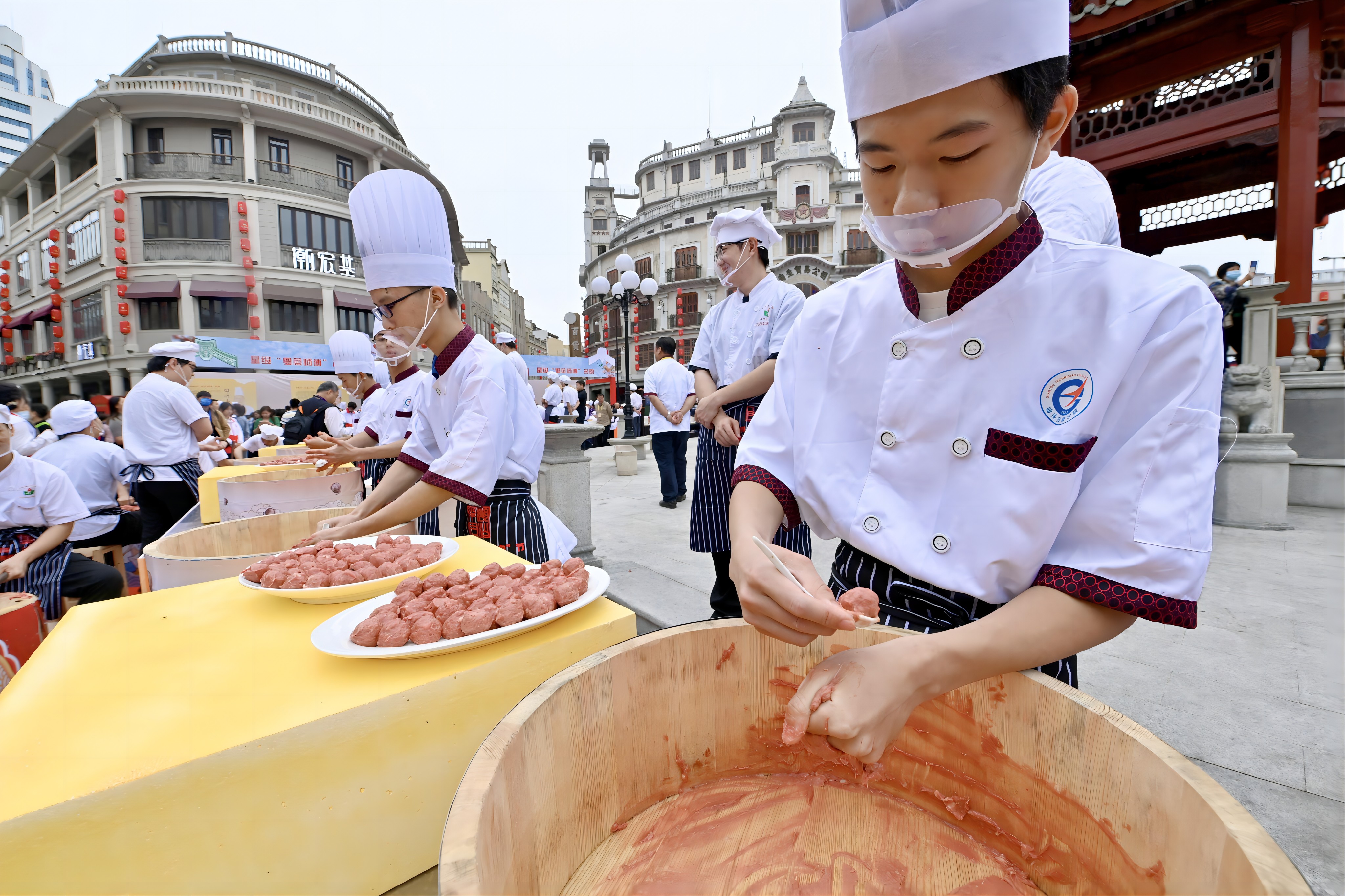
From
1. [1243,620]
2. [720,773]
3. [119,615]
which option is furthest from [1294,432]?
[119,615]

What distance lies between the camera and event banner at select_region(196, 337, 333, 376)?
16656 millimetres

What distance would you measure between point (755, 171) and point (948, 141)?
122 feet

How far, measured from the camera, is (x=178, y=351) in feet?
14.9

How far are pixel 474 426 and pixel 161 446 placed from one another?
3.81 meters

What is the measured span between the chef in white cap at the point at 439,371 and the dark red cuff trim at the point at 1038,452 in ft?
5.02

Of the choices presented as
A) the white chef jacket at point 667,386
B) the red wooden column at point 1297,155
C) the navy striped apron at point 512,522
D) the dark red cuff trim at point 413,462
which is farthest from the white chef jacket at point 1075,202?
the red wooden column at point 1297,155

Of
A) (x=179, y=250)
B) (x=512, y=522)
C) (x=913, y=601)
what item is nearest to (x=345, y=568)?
(x=512, y=522)

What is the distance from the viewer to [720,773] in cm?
104

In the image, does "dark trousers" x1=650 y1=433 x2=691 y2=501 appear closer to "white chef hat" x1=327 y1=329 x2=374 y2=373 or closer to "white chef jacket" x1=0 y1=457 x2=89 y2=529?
"white chef hat" x1=327 y1=329 x2=374 y2=373

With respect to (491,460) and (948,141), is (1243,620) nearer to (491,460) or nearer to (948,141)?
(948,141)

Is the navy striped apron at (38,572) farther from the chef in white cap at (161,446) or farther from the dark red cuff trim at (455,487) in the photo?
the dark red cuff trim at (455,487)

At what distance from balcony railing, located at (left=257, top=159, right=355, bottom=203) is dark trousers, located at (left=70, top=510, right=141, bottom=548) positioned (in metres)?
20.5

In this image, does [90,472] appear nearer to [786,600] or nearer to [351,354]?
[351,354]

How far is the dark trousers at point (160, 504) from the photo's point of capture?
4.18 metres
